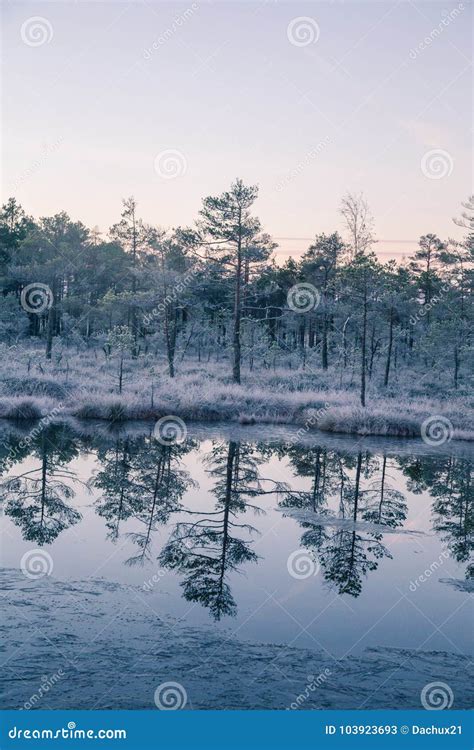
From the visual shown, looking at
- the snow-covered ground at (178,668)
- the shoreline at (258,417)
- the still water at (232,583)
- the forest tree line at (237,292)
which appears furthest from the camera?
the forest tree line at (237,292)

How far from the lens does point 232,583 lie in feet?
27.2

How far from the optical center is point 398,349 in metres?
53.5

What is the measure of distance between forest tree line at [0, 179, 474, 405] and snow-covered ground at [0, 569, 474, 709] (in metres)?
20.7

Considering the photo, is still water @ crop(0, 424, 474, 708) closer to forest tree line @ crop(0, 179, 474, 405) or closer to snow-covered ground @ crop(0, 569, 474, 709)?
snow-covered ground @ crop(0, 569, 474, 709)

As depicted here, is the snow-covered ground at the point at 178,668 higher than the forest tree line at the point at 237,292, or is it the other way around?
the forest tree line at the point at 237,292

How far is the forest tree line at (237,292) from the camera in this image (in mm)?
34656

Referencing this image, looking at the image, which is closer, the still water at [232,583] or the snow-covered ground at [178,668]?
the snow-covered ground at [178,668]

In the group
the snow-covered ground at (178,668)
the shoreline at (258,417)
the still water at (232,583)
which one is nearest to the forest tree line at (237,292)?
the shoreline at (258,417)

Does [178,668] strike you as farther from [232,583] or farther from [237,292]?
[237,292]

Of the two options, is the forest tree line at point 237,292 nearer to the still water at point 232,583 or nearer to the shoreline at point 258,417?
the shoreline at point 258,417

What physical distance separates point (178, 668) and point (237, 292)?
99.5 feet

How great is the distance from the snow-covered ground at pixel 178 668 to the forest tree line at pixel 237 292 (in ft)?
67.9

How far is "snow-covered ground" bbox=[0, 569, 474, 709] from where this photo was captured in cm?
548

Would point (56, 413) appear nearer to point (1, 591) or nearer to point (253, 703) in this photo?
point (1, 591)
